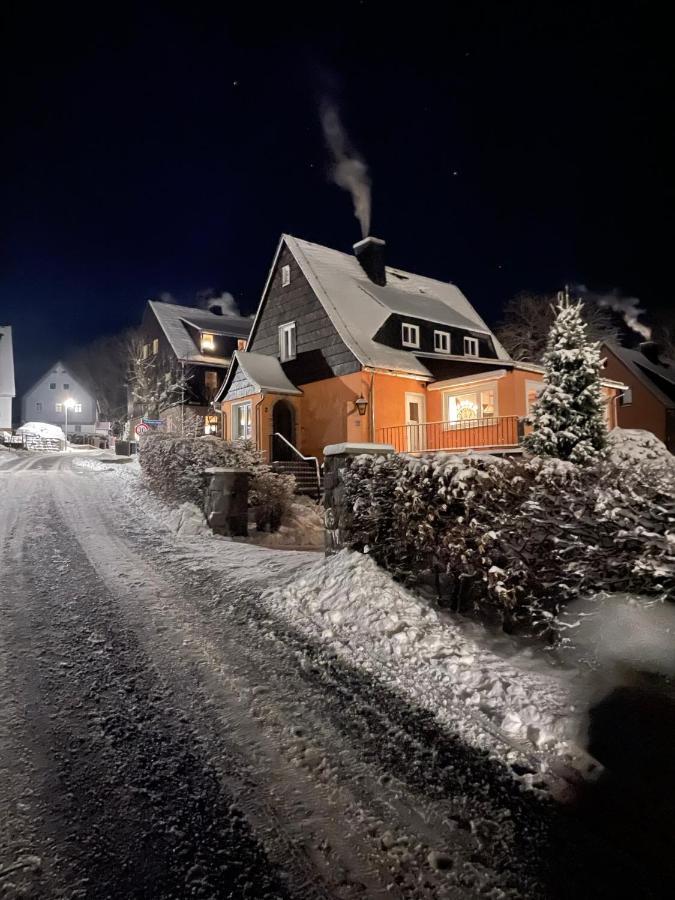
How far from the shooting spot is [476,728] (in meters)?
3.34

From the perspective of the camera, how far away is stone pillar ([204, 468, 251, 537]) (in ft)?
31.9

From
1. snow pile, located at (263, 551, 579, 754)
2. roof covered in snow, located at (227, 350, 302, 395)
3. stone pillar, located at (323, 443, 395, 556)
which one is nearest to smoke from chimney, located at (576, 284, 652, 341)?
roof covered in snow, located at (227, 350, 302, 395)

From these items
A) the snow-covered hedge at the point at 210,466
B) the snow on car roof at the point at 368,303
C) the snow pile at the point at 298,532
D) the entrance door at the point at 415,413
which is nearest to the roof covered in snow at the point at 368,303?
the snow on car roof at the point at 368,303

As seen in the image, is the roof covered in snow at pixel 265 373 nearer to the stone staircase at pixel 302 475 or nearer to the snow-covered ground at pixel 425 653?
the stone staircase at pixel 302 475

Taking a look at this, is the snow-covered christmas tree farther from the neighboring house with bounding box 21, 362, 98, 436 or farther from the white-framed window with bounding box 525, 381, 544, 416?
the neighboring house with bounding box 21, 362, 98, 436

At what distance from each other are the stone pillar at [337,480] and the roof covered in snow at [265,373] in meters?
13.0

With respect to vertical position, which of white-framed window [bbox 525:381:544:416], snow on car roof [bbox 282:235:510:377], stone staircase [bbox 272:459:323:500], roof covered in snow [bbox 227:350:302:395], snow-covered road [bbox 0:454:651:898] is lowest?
snow-covered road [bbox 0:454:651:898]

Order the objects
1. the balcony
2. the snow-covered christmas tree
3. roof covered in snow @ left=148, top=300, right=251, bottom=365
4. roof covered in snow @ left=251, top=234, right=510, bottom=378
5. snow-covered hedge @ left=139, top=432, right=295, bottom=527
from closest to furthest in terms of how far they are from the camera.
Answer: snow-covered hedge @ left=139, top=432, right=295, bottom=527, the snow-covered christmas tree, the balcony, roof covered in snow @ left=251, top=234, right=510, bottom=378, roof covered in snow @ left=148, top=300, right=251, bottom=365

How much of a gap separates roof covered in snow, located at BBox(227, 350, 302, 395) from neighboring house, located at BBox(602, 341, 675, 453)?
875 inches

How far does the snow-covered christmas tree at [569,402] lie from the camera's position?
39.7ft

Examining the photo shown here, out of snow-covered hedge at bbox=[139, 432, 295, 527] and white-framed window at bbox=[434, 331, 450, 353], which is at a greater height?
white-framed window at bbox=[434, 331, 450, 353]

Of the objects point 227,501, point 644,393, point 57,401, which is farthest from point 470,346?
point 57,401

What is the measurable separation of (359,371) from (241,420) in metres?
6.05

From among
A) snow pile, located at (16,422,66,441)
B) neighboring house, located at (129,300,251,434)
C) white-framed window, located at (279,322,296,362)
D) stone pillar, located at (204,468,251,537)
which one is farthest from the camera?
snow pile, located at (16,422,66,441)
